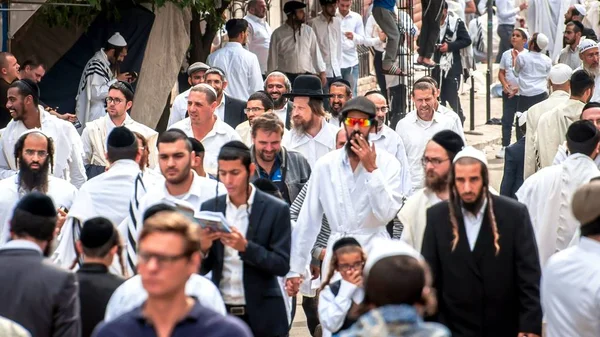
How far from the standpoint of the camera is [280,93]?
13.8 metres

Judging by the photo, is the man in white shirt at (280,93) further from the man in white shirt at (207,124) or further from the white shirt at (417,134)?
the man in white shirt at (207,124)

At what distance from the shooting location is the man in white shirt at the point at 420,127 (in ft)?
41.9

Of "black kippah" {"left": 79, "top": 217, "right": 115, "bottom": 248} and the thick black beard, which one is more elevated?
"black kippah" {"left": 79, "top": 217, "right": 115, "bottom": 248}

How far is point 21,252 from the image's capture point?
6.73 metres

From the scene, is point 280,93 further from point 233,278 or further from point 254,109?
point 233,278

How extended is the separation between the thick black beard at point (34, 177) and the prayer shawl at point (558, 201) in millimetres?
3229

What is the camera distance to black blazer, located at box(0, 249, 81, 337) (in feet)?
21.8

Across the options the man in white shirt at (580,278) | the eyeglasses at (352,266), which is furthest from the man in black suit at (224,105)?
the man in white shirt at (580,278)

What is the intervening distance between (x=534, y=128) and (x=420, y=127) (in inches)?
38.9

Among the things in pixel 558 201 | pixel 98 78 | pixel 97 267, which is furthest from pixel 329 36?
pixel 97 267

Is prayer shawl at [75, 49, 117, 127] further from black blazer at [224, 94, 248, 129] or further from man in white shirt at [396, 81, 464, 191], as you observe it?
man in white shirt at [396, 81, 464, 191]

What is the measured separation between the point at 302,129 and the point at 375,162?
108 inches

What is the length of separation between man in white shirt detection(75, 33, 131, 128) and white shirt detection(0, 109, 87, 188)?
3302 millimetres

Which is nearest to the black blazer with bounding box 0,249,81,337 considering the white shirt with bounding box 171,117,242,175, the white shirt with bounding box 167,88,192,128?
the white shirt with bounding box 171,117,242,175
